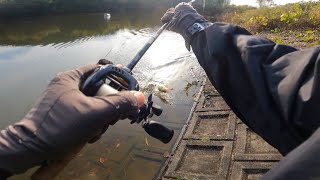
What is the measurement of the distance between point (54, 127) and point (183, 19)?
1.66 meters

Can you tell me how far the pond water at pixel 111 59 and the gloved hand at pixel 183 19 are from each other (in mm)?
3096

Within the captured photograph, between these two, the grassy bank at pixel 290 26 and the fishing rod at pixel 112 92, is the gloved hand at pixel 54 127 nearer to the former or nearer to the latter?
the fishing rod at pixel 112 92

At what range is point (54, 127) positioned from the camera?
3.75ft

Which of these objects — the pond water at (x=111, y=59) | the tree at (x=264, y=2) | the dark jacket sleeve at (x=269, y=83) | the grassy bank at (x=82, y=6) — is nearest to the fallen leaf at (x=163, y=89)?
the pond water at (x=111, y=59)

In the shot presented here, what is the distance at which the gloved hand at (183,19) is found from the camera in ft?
7.87

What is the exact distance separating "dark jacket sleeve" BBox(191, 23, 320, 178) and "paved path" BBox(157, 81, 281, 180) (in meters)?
2.68

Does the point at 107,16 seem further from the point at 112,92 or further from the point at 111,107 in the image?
the point at 111,107

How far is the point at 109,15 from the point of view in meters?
23.1

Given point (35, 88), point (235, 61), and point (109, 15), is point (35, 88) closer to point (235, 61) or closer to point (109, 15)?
point (235, 61)

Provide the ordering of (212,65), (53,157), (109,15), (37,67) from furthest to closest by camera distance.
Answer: (109,15)
(37,67)
(212,65)
(53,157)

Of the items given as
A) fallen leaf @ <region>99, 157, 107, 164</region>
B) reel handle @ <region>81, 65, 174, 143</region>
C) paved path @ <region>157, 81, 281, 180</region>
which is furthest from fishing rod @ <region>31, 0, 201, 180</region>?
fallen leaf @ <region>99, 157, 107, 164</region>

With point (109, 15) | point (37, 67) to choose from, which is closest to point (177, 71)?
point (37, 67)

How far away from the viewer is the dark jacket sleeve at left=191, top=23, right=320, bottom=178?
1.13m

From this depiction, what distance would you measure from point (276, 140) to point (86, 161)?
4546 mm
